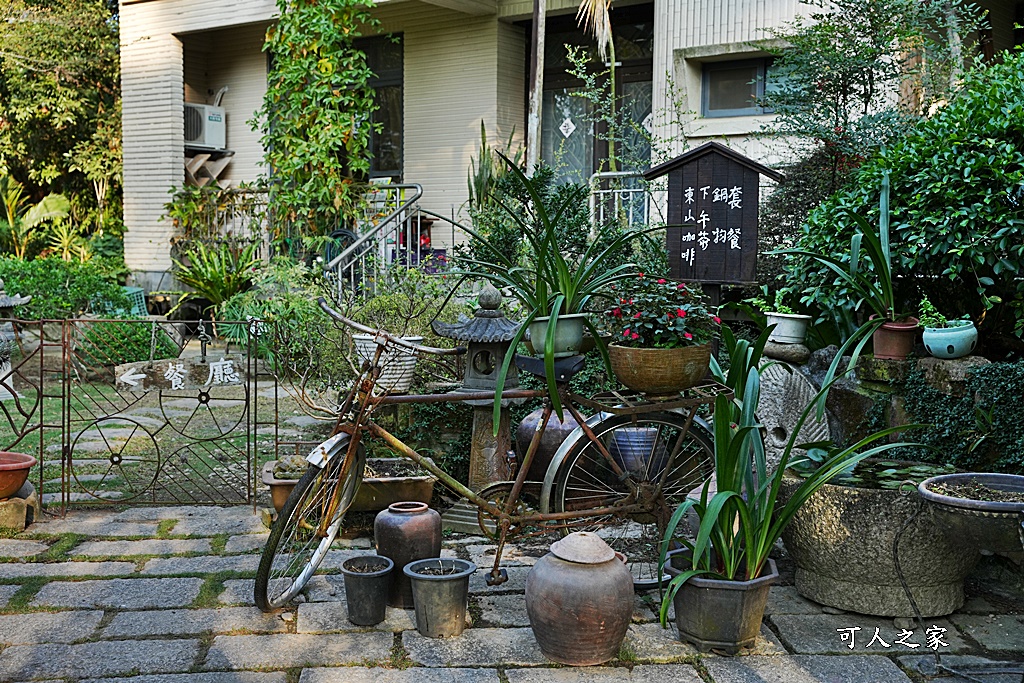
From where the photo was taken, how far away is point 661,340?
4.50 meters

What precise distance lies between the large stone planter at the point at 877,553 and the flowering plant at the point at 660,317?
0.88m

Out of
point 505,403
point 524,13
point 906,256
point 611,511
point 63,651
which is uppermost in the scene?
point 524,13

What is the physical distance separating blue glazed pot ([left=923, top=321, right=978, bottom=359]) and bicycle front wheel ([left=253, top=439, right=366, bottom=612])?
2938mm

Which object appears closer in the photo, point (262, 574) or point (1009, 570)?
point (262, 574)

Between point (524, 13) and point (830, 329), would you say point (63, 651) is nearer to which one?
point (830, 329)

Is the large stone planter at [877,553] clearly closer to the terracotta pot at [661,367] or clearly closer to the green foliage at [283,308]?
the terracotta pot at [661,367]

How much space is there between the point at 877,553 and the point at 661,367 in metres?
1.18

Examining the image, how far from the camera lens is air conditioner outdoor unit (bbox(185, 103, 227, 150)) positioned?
553 inches

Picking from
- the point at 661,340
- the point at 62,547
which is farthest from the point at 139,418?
the point at 661,340

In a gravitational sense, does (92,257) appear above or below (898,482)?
above

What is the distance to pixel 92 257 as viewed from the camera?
588 inches

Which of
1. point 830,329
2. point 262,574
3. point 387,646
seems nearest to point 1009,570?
point 830,329

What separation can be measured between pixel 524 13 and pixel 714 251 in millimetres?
6684

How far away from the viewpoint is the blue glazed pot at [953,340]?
5.07m
